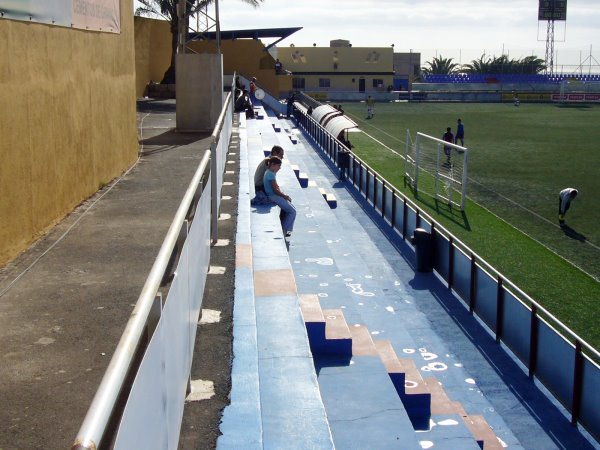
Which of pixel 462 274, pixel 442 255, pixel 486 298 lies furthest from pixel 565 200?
pixel 486 298

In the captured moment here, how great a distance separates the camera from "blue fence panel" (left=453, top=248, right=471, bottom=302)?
1555cm

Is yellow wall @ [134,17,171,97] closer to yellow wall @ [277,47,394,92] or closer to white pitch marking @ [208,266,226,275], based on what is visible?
white pitch marking @ [208,266,226,275]

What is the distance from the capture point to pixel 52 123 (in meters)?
10.7

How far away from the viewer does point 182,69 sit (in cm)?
2323

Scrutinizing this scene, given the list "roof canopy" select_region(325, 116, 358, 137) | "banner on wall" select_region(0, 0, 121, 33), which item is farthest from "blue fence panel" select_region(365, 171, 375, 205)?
"banner on wall" select_region(0, 0, 121, 33)

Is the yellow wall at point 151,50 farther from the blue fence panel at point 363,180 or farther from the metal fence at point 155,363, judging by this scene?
the metal fence at point 155,363

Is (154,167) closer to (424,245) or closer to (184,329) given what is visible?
(424,245)

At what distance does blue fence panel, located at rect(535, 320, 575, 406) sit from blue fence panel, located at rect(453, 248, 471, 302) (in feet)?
12.0

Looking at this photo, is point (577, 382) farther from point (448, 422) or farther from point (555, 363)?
point (448, 422)

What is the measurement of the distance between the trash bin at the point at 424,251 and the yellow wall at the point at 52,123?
6258 mm

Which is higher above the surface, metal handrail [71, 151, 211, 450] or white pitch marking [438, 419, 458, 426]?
metal handrail [71, 151, 211, 450]

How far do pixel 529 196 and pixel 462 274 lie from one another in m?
13.3

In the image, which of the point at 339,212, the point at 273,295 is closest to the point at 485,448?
the point at 273,295

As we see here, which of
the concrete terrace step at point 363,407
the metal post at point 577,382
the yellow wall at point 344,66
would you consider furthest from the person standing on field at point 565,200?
the yellow wall at point 344,66
